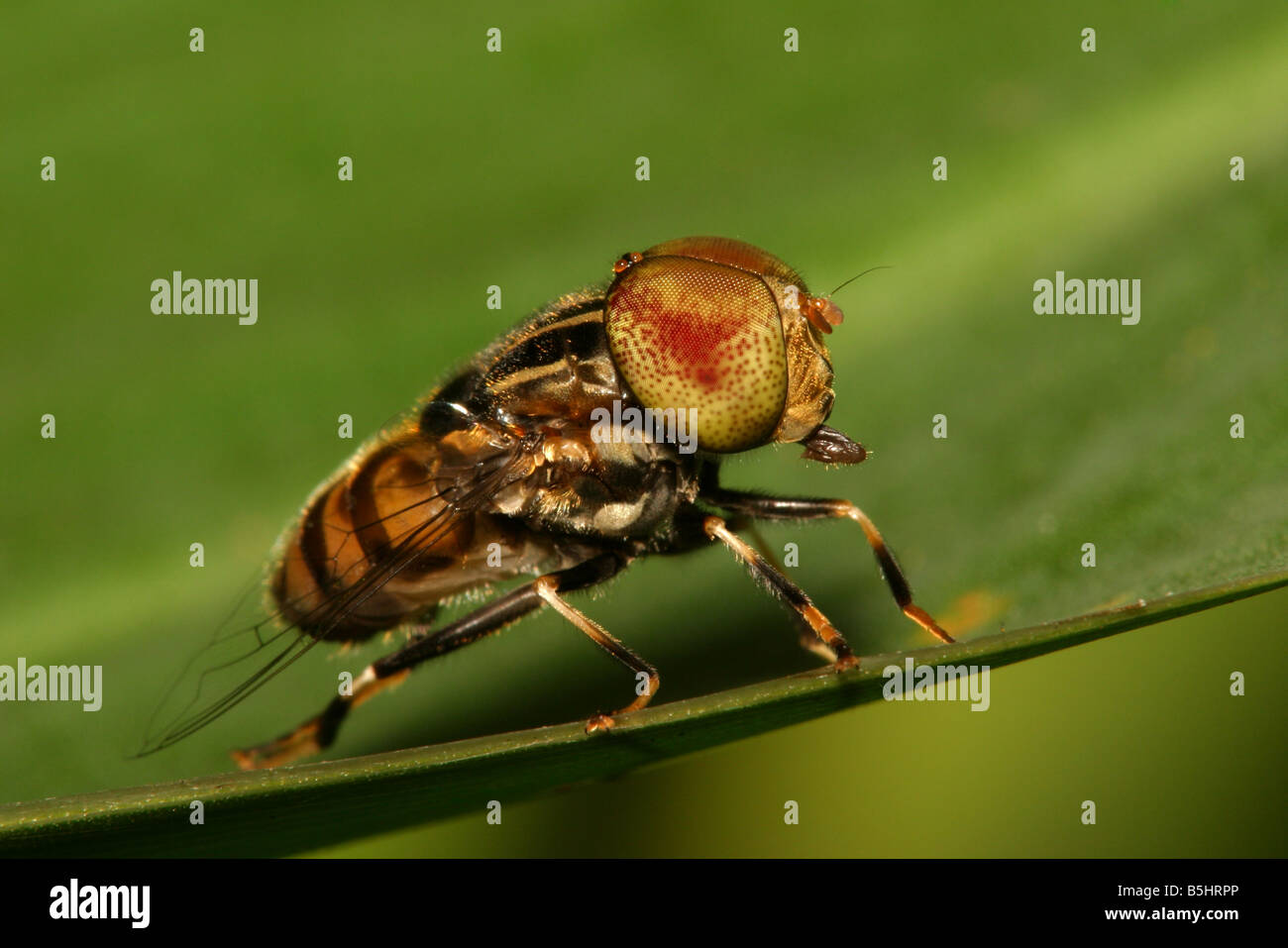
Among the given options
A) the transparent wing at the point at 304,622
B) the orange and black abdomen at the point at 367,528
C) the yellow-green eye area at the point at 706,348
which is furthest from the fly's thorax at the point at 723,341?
the orange and black abdomen at the point at 367,528

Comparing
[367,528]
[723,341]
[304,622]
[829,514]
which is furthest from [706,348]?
[304,622]

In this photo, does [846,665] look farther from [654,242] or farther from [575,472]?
[654,242]

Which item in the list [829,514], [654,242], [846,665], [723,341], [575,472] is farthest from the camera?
[654,242]

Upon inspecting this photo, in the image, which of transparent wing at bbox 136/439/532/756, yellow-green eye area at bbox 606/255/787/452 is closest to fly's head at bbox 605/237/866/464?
yellow-green eye area at bbox 606/255/787/452

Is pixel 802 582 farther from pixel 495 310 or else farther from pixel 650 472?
pixel 495 310

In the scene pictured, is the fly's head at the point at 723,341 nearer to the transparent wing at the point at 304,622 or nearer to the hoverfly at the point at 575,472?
the hoverfly at the point at 575,472
